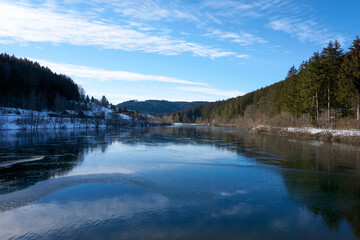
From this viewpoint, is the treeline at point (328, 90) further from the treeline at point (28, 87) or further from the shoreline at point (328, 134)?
the treeline at point (28, 87)

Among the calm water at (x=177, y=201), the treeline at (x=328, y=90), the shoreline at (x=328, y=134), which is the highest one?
the treeline at (x=328, y=90)

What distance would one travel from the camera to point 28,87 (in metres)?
100

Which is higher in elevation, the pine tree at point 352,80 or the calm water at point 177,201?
the pine tree at point 352,80

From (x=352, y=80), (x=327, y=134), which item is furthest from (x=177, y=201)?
(x=352, y=80)

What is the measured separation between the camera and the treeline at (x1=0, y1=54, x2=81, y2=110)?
88188 mm

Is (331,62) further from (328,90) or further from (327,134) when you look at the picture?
(327,134)

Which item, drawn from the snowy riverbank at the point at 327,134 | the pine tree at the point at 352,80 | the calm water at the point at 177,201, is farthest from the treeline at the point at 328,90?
the calm water at the point at 177,201

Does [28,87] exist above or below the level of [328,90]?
above

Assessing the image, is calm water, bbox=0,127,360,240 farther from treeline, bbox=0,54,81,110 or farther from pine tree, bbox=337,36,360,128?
treeline, bbox=0,54,81,110

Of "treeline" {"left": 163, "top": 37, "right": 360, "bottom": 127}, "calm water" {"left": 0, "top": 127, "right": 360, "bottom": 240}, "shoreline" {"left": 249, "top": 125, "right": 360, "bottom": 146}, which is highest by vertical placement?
"treeline" {"left": 163, "top": 37, "right": 360, "bottom": 127}

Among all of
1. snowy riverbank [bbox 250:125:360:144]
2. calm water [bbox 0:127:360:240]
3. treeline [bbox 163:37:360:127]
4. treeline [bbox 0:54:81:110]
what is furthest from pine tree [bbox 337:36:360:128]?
treeline [bbox 0:54:81:110]

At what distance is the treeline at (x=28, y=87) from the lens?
289 feet

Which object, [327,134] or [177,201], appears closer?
[177,201]

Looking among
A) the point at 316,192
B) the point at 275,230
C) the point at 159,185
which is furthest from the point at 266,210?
the point at 159,185
